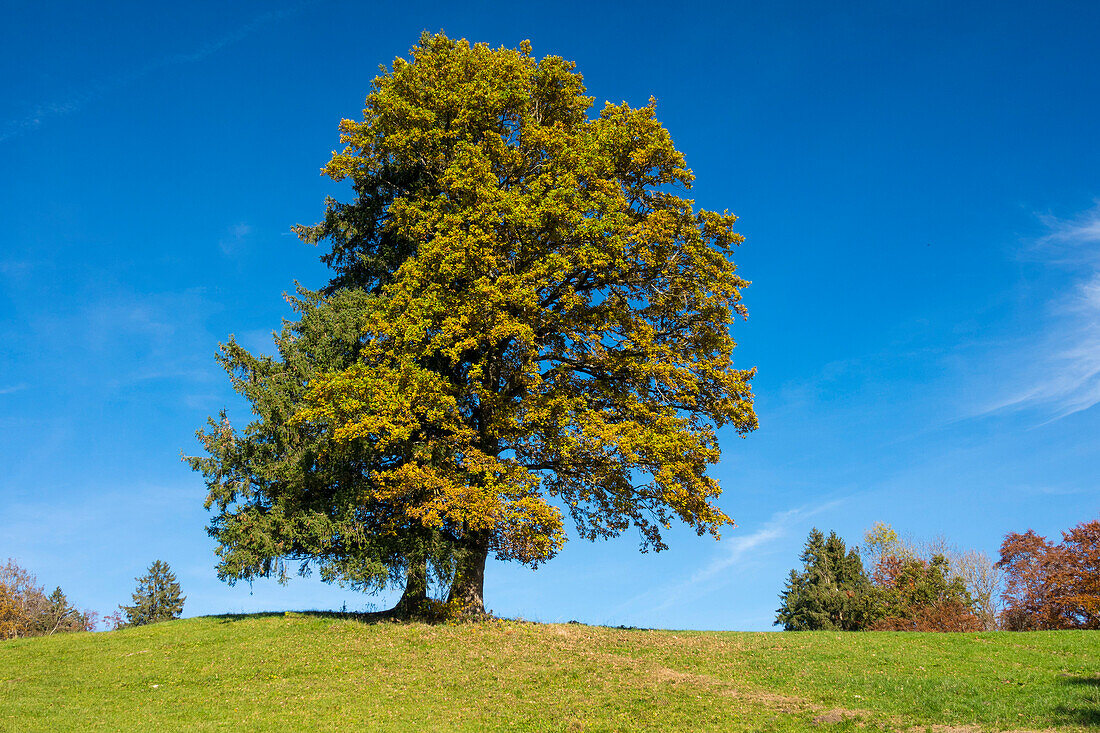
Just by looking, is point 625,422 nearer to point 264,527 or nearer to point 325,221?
point 264,527

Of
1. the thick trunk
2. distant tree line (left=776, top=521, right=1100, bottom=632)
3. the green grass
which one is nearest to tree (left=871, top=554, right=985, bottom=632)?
distant tree line (left=776, top=521, right=1100, bottom=632)

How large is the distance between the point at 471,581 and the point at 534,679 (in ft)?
20.2

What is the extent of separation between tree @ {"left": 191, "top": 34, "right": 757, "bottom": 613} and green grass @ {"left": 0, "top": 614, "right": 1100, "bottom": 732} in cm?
282

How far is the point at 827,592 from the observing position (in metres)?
48.6

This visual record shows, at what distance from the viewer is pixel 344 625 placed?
70.0 feet

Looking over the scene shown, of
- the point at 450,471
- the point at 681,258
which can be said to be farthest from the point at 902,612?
the point at 450,471

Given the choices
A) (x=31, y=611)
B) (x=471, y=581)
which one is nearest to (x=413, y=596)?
(x=471, y=581)

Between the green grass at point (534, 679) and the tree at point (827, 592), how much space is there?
2873cm

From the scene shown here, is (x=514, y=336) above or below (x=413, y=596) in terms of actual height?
above

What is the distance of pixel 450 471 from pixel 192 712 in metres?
8.43

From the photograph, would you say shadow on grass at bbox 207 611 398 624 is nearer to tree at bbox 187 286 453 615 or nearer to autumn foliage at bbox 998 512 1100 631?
tree at bbox 187 286 453 615

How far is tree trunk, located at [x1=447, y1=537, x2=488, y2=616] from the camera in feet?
72.4

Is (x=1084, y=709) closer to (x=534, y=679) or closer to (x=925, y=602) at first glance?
(x=534, y=679)

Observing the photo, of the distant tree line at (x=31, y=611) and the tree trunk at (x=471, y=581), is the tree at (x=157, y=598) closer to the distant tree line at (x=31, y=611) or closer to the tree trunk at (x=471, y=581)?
the distant tree line at (x=31, y=611)
